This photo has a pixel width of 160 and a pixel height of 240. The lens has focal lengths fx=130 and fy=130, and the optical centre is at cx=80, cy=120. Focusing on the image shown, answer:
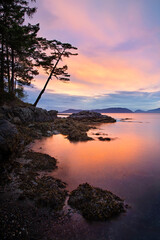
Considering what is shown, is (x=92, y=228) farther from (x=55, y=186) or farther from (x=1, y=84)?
(x=1, y=84)

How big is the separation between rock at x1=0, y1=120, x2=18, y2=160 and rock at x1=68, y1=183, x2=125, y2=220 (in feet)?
10.2

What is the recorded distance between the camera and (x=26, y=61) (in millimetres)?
25562

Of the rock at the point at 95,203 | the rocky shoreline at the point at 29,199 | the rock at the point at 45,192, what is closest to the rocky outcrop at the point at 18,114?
the rocky shoreline at the point at 29,199

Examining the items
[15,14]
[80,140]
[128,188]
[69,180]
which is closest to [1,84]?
[15,14]

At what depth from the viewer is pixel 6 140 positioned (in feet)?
18.0

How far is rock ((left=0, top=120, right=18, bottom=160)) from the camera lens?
5211 mm

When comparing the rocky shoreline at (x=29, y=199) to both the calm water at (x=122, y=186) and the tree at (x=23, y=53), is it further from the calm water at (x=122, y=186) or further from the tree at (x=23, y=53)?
the tree at (x=23, y=53)

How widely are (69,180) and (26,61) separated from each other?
86.6 feet

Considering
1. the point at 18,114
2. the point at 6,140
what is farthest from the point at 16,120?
the point at 6,140

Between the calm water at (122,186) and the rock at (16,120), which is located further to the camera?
the rock at (16,120)

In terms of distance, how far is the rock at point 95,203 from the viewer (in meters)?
3.59

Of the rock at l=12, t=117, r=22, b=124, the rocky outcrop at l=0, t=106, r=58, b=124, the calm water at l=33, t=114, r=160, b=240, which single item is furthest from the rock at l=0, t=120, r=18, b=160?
the rock at l=12, t=117, r=22, b=124

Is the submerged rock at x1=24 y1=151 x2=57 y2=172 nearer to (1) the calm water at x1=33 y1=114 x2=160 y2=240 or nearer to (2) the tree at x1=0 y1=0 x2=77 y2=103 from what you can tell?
(1) the calm water at x1=33 y1=114 x2=160 y2=240

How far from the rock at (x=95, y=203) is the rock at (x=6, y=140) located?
311 centimetres
